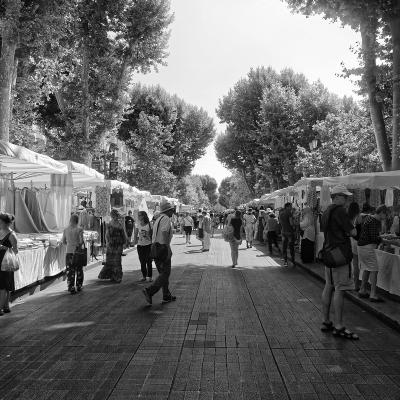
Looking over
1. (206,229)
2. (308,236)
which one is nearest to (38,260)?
(308,236)

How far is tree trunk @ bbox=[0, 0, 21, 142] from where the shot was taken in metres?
12.6

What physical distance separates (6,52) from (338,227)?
1089 cm

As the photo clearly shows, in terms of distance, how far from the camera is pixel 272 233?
17875 millimetres

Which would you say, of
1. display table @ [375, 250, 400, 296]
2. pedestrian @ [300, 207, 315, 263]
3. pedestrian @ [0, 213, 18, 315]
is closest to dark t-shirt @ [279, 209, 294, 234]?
pedestrian @ [300, 207, 315, 263]

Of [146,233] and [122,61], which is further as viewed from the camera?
[122,61]

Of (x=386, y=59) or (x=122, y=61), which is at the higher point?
(x=122, y=61)

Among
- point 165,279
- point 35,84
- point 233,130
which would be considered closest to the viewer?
point 165,279

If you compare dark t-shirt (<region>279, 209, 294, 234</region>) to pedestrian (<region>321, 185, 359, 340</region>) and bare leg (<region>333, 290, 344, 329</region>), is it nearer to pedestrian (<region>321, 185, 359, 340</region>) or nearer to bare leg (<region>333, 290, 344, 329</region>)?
pedestrian (<region>321, 185, 359, 340</region>)

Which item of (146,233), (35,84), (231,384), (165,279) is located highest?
(35,84)

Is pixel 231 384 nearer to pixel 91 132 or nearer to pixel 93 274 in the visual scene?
pixel 93 274

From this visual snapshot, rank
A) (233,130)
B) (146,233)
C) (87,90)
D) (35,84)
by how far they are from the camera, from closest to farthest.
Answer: (146,233) → (35,84) → (87,90) → (233,130)

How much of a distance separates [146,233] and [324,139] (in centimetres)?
2032

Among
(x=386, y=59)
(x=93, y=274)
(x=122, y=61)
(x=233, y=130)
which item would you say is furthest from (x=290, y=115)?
(x=93, y=274)

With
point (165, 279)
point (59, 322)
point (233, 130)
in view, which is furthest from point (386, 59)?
point (233, 130)
